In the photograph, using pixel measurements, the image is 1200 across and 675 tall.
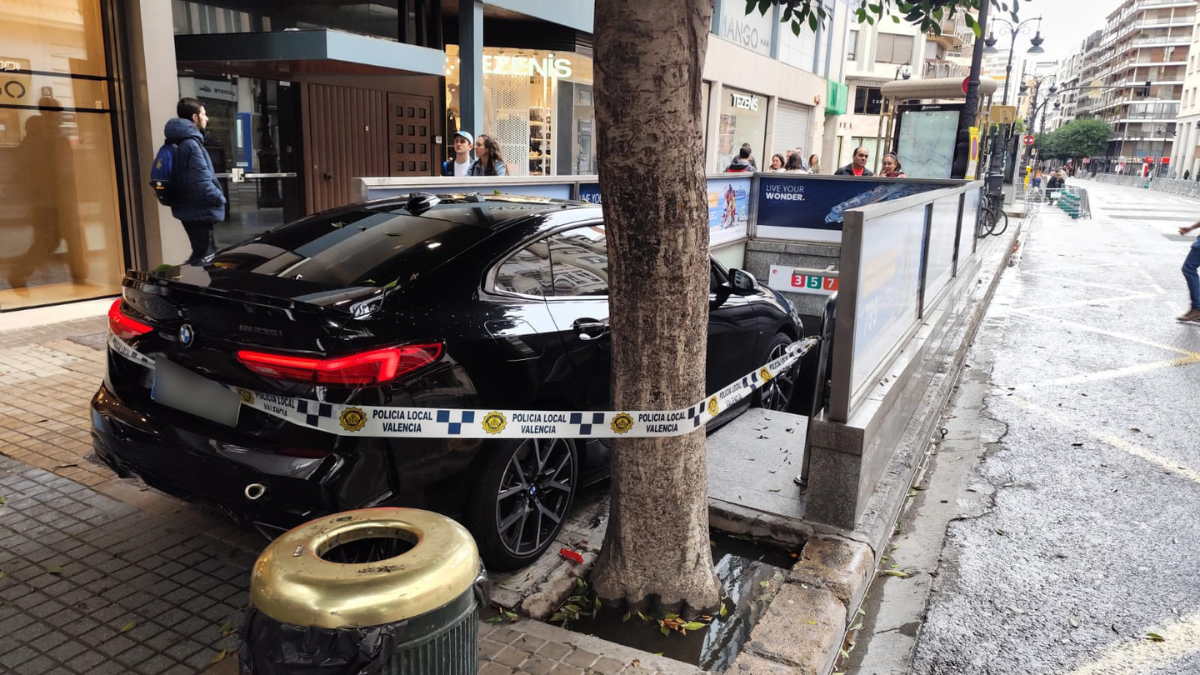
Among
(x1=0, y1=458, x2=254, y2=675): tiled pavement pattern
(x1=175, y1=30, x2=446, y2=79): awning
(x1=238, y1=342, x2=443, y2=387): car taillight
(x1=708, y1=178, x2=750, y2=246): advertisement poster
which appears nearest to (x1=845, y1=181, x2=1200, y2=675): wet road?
(x1=238, y1=342, x2=443, y2=387): car taillight

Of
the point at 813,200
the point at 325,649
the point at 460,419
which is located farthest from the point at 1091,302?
the point at 325,649

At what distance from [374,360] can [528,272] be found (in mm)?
1061

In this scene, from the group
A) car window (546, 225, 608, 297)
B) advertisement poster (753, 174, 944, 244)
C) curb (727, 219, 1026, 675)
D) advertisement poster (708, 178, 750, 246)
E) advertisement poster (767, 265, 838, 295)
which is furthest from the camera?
advertisement poster (753, 174, 944, 244)

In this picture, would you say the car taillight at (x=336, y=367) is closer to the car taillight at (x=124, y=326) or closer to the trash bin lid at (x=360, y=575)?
the car taillight at (x=124, y=326)

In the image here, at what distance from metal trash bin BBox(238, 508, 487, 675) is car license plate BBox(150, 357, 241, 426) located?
3.70ft

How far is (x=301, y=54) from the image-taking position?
9164 mm

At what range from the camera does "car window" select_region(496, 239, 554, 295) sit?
3.85 metres

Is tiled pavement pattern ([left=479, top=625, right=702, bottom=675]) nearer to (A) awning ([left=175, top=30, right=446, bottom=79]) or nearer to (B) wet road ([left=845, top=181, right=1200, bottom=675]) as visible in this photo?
(B) wet road ([left=845, top=181, right=1200, bottom=675])

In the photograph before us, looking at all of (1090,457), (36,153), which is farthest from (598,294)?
(36,153)

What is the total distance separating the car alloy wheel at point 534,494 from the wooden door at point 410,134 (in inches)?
400

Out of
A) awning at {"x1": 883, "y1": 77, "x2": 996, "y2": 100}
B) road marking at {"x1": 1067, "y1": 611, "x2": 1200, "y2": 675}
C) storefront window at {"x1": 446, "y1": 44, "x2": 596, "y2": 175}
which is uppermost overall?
awning at {"x1": 883, "y1": 77, "x2": 996, "y2": 100}

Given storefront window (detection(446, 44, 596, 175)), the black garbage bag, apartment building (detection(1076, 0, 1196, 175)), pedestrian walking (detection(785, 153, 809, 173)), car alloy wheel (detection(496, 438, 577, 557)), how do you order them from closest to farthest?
1. the black garbage bag
2. car alloy wheel (detection(496, 438, 577, 557))
3. storefront window (detection(446, 44, 596, 175))
4. pedestrian walking (detection(785, 153, 809, 173))
5. apartment building (detection(1076, 0, 1196, 175))

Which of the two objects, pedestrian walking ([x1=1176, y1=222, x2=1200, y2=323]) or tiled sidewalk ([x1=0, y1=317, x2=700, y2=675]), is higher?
pedestrian walking ([x1=1176, y1=222, x2=1200, y2=323])

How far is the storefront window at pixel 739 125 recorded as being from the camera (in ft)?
75.7
